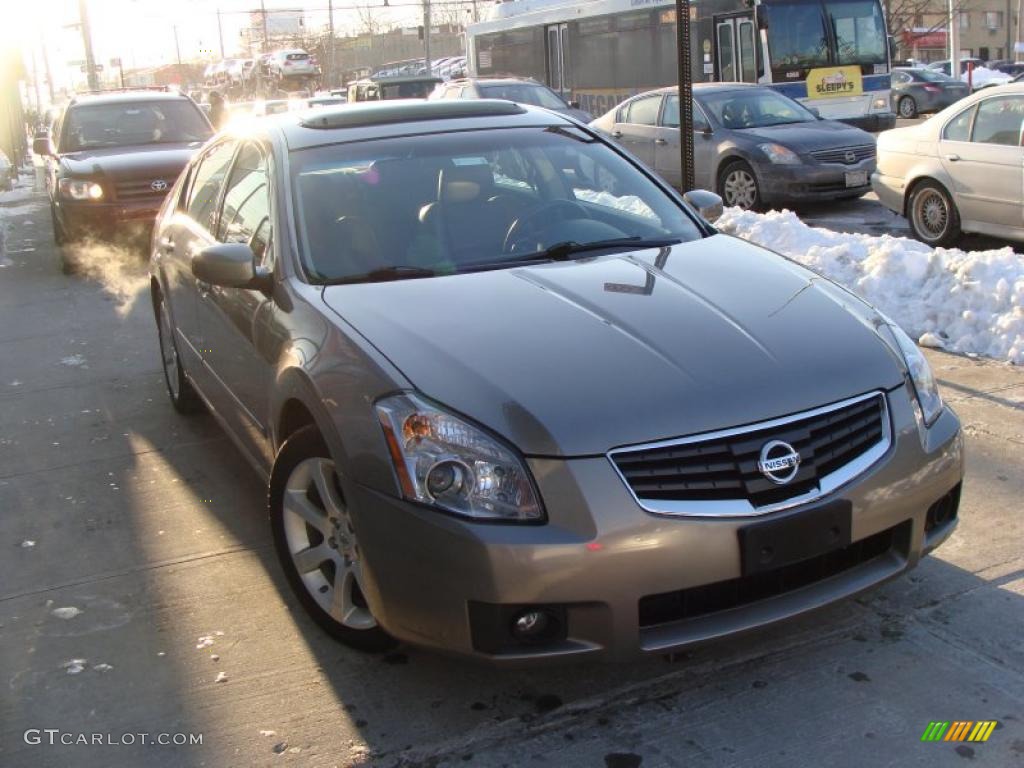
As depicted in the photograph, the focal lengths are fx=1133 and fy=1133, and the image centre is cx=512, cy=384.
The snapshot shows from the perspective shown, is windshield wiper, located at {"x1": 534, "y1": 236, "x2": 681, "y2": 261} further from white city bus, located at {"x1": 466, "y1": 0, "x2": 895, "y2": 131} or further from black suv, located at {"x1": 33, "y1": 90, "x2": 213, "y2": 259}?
white city bus, located at {"x1": 466, "y1": 0, "x2": 895, "y2": 131}

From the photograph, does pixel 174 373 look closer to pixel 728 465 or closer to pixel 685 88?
pixel 728 465

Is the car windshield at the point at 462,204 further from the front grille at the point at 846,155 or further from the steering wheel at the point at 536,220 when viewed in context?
the front grille at the point at 846,155

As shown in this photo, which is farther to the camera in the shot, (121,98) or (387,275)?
(121,98)

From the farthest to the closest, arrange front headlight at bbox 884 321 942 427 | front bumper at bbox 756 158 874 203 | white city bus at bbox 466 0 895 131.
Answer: white city bus at bbox 466 0 895 131 → front bumper at bbox 756 158 874 203 → front headlight at bbox 884 321 942 427

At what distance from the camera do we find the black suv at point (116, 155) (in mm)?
11461

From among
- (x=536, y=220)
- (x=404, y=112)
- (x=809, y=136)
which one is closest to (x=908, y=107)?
(x=809, y=136)

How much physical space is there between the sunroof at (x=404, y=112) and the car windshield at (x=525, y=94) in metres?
13.6

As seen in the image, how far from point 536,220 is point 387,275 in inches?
27.4

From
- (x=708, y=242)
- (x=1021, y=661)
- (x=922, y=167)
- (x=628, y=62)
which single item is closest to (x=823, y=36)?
(x=628, y=62)

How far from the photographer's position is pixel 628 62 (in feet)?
73.0

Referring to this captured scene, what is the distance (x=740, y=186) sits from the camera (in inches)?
530

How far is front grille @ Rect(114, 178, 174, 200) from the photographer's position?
11461 mm

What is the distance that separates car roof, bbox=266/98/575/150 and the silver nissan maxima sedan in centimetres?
10

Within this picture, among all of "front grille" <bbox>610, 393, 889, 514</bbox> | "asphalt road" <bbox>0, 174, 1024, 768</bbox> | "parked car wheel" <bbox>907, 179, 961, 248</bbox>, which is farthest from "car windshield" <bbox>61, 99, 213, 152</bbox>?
"front grille" <bbox>610, 393, 889, 514</bbox>
